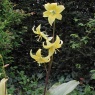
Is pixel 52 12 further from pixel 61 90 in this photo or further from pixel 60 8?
pixel 61 90

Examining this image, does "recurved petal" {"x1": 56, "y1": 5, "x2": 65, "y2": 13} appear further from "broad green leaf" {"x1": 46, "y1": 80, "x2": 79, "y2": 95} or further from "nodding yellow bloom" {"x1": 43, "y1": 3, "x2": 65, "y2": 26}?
"broad green leaf" {"x1": 46, "y1": 80, "x2": 79, "y2": 95}

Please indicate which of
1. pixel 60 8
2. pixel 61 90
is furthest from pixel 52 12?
pixel 61 90

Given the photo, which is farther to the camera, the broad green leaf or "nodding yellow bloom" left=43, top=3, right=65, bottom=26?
the broad green leaf

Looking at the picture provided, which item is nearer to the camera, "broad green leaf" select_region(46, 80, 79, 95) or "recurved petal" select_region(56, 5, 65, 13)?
"recurved petal" select_region(56, 5, 65, 13)

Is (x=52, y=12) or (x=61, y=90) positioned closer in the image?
(x=52, y=12)

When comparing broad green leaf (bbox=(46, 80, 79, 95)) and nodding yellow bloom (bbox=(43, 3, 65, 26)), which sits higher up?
nodding yellow bloom (bbox=(43, 3, 65, 26))

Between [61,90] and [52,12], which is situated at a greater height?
[52,12]

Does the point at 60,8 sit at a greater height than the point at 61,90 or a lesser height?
greater

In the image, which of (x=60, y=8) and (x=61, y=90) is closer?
(x=60, y=8)

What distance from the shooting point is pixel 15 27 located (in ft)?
13.8

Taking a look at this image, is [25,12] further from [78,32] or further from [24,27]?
[78,32]

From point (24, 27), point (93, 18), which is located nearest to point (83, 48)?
point (93, 18)

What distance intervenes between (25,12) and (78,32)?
0.77 metres

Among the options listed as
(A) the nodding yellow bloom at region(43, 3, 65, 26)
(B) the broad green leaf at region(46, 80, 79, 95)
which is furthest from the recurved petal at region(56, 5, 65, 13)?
(B) the broad green leaf at region(46, 80, 79, 95)
